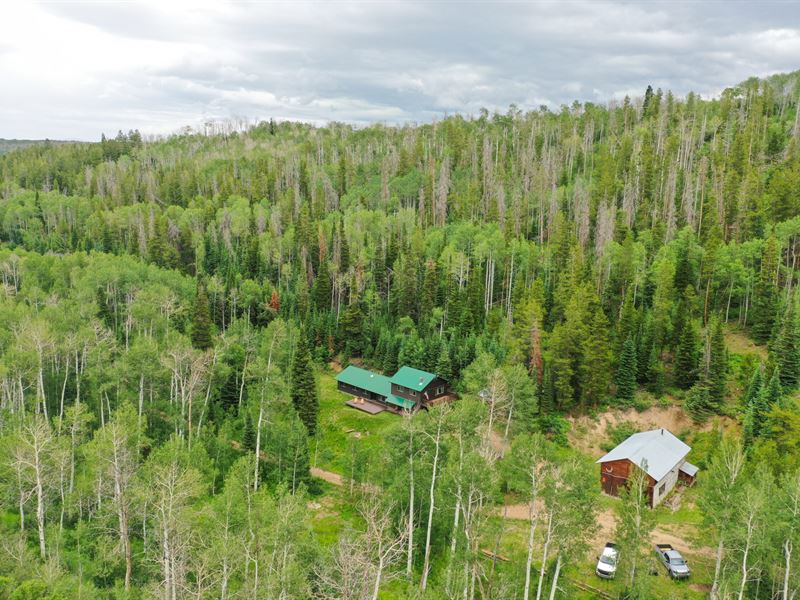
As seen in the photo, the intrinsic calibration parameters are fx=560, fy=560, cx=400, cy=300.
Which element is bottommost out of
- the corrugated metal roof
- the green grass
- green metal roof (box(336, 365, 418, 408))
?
the green grass

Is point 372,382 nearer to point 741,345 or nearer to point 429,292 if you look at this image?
point 429,292

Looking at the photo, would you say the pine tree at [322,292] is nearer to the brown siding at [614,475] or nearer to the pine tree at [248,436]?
the pine tree at [248,436]

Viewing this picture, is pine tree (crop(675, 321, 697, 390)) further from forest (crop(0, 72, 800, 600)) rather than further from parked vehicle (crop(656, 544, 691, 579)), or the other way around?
parked vehicle (crop(656, 544, 691, 579))

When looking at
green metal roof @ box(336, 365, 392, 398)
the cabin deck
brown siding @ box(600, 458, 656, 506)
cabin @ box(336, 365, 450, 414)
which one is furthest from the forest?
brown siding @ box(600, 458, 656, 506)

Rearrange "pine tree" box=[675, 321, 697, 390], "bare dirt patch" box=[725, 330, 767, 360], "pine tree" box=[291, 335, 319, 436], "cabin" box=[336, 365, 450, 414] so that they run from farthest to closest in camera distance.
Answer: "cabin" box=[336, 365, 450, 414], "bare dirt patch" box=[725, 330, 767, 360], "pine tree" box=[675, 321, 697, 390], "pine tree" box=[291, 335, 319, 436]

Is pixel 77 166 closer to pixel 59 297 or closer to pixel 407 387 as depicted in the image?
pixel 59 297

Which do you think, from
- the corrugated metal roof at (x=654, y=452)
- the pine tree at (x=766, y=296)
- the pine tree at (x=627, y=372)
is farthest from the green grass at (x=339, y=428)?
the pine tree at (x=766, y=296)
